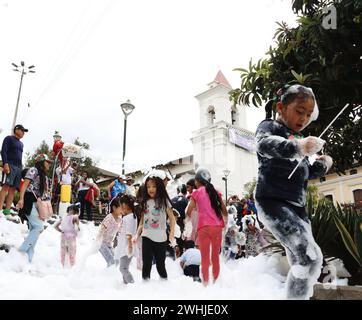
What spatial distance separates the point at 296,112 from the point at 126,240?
3177mm

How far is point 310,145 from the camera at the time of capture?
1950 mm

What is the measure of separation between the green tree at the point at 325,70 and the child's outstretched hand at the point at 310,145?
8.18 ft

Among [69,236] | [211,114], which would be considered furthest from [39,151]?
[69,236]

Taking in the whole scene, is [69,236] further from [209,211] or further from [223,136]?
[223,136]

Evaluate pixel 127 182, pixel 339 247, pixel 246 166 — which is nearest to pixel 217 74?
pixel 246 166

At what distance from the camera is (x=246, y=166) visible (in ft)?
114

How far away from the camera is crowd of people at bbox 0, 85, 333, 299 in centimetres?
211

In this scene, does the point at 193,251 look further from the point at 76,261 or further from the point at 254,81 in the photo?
the point at 254,81

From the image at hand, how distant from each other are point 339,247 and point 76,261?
14.0ft

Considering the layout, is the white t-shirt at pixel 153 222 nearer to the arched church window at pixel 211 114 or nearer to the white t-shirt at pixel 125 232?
the white t-shirt at pixel 125 232

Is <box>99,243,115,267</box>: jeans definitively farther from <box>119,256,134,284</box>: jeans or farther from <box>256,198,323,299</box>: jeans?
<box>256,198,323,299</box>: jeans

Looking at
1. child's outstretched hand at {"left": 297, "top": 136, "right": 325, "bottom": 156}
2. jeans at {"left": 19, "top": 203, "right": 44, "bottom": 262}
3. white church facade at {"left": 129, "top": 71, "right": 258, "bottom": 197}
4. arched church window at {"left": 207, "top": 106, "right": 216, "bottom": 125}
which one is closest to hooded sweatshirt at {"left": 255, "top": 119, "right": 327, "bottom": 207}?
child's outstretched hand at {"left": 297, "top": 136, "right": 325, "bottom": 156}

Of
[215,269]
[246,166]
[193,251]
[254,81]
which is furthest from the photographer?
[246,166]

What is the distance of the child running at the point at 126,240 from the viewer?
4570 millimetres
